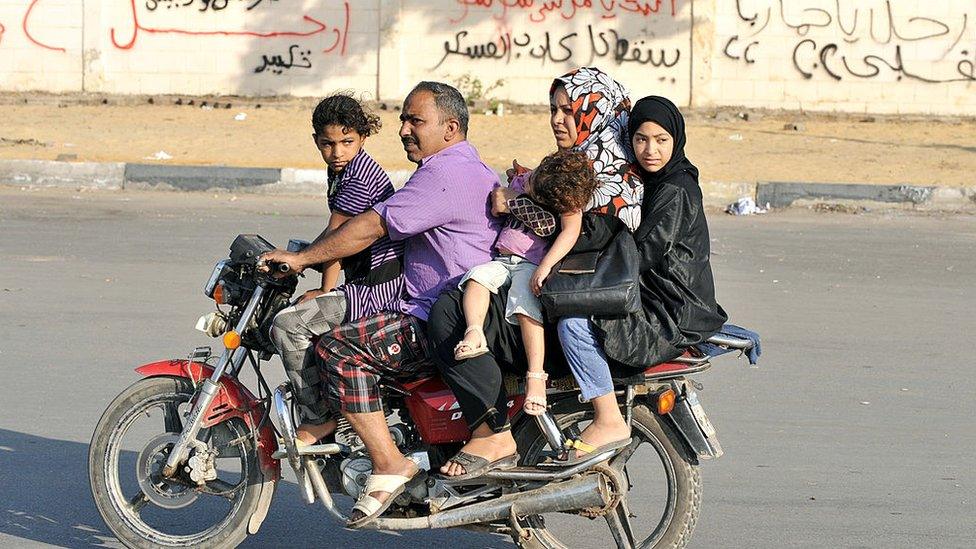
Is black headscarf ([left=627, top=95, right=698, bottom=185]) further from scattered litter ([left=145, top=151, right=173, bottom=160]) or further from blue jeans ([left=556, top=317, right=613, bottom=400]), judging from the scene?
scattered litter ([left=145, top=151, right=173, bottom=160])

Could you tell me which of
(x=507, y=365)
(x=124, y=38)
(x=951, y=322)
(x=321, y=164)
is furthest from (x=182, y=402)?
(x=124, y=38)

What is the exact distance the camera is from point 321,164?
599 inches

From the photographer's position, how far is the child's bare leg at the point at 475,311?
3.89 metres

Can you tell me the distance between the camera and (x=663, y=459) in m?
4.11

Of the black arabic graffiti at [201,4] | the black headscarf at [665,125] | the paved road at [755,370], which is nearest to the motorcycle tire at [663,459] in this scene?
the paved road at [755,370]

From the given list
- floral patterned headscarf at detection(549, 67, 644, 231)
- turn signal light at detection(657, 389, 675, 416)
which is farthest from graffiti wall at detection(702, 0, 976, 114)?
turn signal light at detection(657, 389, 675, 416)

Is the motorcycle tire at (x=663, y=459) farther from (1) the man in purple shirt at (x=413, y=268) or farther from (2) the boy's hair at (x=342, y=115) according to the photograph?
(2) the boy's hair at (x=342, y=115)

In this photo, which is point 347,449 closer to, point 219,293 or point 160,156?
point 219,293

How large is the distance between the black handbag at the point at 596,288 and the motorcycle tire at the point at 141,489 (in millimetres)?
1132

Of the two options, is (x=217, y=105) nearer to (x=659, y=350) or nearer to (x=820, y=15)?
(x=820, y=15)

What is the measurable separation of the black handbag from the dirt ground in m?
11.0

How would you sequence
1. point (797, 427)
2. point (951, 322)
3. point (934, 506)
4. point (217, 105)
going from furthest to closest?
1. point (217, 105)
2. point (951, 322)
3. point (797, 427)
4. point (934, 506)

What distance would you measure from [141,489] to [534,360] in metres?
1.39

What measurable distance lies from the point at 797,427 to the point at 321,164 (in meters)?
10.00
